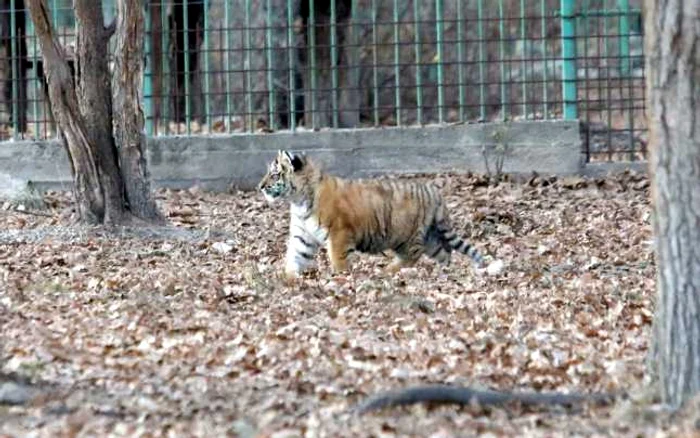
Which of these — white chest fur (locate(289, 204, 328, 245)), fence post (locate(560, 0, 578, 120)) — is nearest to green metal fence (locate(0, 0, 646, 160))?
fence post (locate(560, 0, 578, 120))

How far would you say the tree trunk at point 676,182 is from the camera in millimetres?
6746

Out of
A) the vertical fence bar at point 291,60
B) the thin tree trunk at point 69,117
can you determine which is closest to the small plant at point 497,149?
the vertical fence bar at point 291,60

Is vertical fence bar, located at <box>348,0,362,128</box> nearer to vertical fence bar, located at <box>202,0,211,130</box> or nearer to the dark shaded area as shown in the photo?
vertical fence bar, located at <box>202,0,211,130</box>

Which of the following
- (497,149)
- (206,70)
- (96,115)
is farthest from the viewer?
(206,70)

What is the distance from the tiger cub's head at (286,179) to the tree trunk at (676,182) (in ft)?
17.4

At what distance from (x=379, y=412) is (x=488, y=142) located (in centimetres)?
1030

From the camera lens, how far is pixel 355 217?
39.7 feet

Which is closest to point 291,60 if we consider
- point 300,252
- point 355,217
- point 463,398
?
point 355,217

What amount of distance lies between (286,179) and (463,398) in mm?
5115

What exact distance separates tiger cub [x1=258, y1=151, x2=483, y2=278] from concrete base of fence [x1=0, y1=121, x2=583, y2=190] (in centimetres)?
458

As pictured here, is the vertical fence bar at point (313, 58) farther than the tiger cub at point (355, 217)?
Yes

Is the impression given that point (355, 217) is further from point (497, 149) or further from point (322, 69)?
point (322, 69)

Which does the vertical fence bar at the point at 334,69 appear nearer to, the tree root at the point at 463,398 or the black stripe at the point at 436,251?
the black stripe at the point at 436,251

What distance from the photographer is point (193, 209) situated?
1591 centimetres
